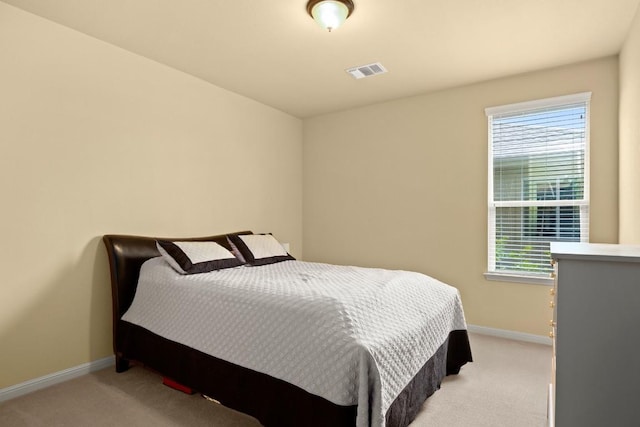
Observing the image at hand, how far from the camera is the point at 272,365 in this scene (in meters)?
1.87

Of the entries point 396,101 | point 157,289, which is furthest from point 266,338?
point 396,101

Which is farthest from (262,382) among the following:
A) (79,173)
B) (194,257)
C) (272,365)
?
(79,173)

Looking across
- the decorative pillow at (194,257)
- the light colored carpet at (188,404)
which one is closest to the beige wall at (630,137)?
the light colored carpet at (188,404)

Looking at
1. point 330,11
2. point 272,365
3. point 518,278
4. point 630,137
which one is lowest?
point 272,365

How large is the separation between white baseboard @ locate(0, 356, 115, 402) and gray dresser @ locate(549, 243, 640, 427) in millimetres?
3004

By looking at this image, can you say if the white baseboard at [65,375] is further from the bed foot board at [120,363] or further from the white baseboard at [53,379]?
the bed foot board at [120,363]

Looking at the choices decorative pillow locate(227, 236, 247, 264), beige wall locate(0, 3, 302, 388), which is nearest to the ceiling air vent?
beige wall locate(0, 3, 302, 388)

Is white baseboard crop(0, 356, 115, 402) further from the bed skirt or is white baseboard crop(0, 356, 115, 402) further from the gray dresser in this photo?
the gray dresser

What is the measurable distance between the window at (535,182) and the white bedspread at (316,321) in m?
1.29

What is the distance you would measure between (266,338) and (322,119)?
3459 millimetres

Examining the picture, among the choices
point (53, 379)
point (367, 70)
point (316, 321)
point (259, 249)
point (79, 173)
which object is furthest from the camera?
point (259, 249)

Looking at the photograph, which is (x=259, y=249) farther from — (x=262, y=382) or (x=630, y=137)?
(x=630, y=137)

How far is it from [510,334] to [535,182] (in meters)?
1.48

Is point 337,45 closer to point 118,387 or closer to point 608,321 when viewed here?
point 608,321
